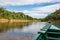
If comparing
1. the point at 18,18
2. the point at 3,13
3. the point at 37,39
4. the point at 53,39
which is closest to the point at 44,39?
the point at 53,39

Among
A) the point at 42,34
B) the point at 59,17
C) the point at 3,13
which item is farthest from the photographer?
the point at 3,13

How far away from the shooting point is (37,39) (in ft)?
13.3

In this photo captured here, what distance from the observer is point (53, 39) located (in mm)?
5234

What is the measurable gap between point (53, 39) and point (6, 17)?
2983 inches

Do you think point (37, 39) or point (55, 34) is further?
point (55, 34)

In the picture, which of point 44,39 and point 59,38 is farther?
point 59,38

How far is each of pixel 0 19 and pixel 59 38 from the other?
68.9m

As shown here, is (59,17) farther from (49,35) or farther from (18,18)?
(49,35)

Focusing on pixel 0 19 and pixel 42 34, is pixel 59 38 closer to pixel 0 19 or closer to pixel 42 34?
pixel 42 34

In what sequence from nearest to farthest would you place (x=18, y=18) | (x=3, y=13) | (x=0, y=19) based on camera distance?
(x=0, y=19) < (x=3, y=13) < (x=18, y=18)

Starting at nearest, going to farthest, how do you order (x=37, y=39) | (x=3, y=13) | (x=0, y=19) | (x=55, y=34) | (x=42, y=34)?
1. (x=37, y=39)
2. (x=42, y=34)
3. (x=55, y=34)
4. (x=0, y=19)
5. (x=3, y=13)

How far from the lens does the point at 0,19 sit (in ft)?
240

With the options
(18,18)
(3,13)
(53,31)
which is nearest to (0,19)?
(3,13)

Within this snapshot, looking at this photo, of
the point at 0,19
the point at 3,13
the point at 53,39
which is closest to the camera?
the point at 53,39
